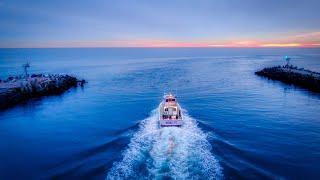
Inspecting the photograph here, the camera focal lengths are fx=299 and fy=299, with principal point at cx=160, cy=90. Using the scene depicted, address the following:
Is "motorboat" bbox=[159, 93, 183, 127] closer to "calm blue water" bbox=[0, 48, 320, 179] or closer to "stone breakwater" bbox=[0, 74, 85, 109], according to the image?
"calm blue water" bbox=[0, 48, 320, 179]

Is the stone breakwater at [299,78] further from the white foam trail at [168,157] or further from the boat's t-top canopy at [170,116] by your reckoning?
the white foam trail at [168,157]

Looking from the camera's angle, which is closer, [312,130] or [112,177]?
[112,177]

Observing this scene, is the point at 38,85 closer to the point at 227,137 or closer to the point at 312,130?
the point at 227,137

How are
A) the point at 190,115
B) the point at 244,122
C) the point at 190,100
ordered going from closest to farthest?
the point at 244,122, the point at 190,115, the point at 190,100

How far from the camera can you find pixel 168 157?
28.5 meters

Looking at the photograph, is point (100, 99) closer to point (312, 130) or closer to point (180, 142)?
point (180, 142)

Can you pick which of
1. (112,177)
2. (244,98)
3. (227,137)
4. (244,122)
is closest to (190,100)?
(244,98)

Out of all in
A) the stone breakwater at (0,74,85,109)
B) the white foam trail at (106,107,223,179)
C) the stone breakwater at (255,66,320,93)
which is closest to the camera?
the white foam trail at (106,107,223,179)

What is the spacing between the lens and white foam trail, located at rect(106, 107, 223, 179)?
2536 cm

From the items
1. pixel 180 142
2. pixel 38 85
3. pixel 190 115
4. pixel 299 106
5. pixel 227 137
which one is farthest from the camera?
pixel 38 85

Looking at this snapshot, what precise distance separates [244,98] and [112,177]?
138ft

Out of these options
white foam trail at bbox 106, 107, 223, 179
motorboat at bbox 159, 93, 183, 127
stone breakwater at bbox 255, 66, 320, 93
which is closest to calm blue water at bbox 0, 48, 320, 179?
white foam trail at bbox 106, 107, 223, 179

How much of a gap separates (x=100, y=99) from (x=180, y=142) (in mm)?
33705

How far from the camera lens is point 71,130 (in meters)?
40.2
